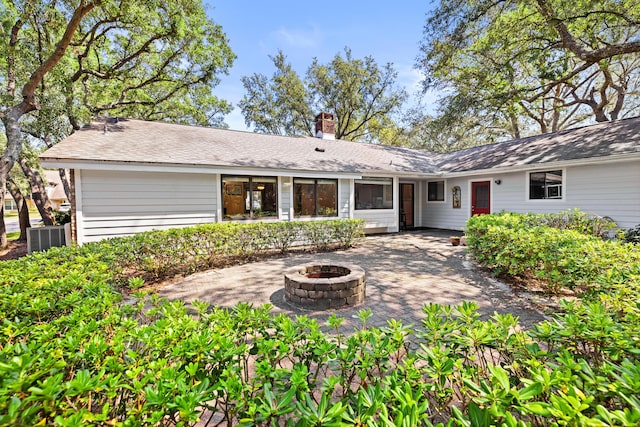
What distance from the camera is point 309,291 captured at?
14.7 feet

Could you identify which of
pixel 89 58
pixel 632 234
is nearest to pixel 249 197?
pixel 89 58

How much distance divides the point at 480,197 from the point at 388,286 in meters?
9.07

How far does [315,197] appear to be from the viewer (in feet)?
36.2

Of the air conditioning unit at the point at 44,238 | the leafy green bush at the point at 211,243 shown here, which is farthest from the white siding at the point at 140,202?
the leafy green bush at the point at 211,243

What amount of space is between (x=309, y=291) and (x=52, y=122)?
38.8ft

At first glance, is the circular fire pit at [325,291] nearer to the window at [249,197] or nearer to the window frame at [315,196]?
the window at [249,197]

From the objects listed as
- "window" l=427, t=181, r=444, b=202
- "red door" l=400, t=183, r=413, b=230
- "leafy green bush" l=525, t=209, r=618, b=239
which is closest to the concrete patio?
"leafy green bush" l=525, t=209, r=618, b=239

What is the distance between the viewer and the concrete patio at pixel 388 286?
4297 mm

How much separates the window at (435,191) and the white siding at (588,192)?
1.50 meters

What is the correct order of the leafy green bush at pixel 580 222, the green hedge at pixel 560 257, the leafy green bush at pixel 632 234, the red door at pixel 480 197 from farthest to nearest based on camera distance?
the red door at pixel 480 197
the leafy green bush at pixel 580 222
the leafy green bush at pixel 632 234
the green hedge at pixel 560 257

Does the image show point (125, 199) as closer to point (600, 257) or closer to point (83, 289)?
point (83, 289)

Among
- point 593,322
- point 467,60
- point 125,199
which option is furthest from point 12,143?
point 467,60

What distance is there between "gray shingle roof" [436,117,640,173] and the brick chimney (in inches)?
244

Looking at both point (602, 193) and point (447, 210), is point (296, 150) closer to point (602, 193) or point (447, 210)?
point (447, 210)
